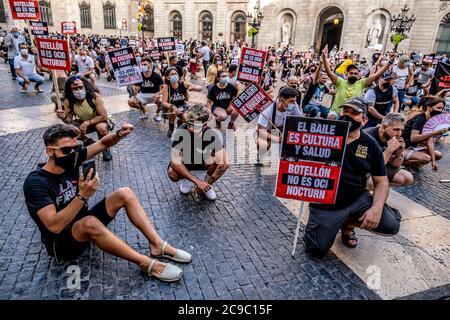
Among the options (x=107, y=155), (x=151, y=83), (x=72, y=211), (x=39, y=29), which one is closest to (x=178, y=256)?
(x=72, y=211)

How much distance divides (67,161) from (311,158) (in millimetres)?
2445

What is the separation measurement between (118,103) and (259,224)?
8389 millimetres

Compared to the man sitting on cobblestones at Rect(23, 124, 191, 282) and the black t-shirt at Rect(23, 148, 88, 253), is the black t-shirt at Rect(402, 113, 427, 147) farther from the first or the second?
the black t-shirt at Rect(23, 148, 88, 253)

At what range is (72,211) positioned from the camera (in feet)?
8.80

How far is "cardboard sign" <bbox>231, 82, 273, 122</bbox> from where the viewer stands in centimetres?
556

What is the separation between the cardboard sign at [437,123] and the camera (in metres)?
5.20

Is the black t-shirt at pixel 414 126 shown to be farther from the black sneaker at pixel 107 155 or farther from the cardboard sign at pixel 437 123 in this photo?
the black sneaker at pixel 107 155

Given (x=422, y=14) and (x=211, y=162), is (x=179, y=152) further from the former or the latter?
(x=422, y=14)

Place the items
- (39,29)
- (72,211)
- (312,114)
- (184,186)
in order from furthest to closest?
(39,29), (312,114), (184,186), (72,211)

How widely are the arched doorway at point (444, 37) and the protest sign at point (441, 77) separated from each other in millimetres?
22480

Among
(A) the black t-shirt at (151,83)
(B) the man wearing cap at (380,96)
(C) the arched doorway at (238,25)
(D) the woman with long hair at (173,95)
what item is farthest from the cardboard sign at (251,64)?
(C) the arched doorway at (238,25)

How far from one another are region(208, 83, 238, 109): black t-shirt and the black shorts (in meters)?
5.35

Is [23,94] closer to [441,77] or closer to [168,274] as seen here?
[168,274]

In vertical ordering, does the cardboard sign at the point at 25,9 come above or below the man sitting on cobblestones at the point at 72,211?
above
